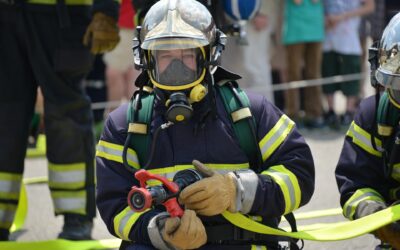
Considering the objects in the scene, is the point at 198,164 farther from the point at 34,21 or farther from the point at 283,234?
the point at 34,21

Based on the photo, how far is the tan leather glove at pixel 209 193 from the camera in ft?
10.9

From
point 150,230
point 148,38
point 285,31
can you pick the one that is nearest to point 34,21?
point 148,38

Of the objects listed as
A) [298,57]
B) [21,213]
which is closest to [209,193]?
[21,213]

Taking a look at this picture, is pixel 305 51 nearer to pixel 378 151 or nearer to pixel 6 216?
pixel 6 216

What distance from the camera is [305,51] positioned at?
345 inches

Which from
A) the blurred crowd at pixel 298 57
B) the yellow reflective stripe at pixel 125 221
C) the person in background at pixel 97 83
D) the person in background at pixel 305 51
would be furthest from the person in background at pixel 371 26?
the yellow reflective stripe at pixel 125 221

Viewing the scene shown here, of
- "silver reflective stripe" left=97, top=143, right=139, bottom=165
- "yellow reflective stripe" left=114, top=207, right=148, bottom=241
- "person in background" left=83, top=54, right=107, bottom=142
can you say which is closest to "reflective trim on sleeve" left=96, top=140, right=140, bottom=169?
"silver reflective stripe" left=97, top=143, right=139, bottom=165

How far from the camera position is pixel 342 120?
8938mm

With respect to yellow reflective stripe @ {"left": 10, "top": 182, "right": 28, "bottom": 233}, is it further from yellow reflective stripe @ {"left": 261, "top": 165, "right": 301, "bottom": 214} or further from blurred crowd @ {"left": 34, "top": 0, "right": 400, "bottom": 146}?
blurred crowd @ {"left": 34, "top": 0, "right": 400, "bottom": 146}

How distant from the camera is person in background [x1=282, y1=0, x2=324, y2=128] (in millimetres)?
8523

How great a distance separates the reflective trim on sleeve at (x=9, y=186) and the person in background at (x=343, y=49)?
424 cm

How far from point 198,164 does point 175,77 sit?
1.16ft

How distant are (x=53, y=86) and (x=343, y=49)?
173 inches

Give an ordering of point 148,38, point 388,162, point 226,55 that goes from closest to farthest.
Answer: point 148,38, point 388,162, point 226,55
